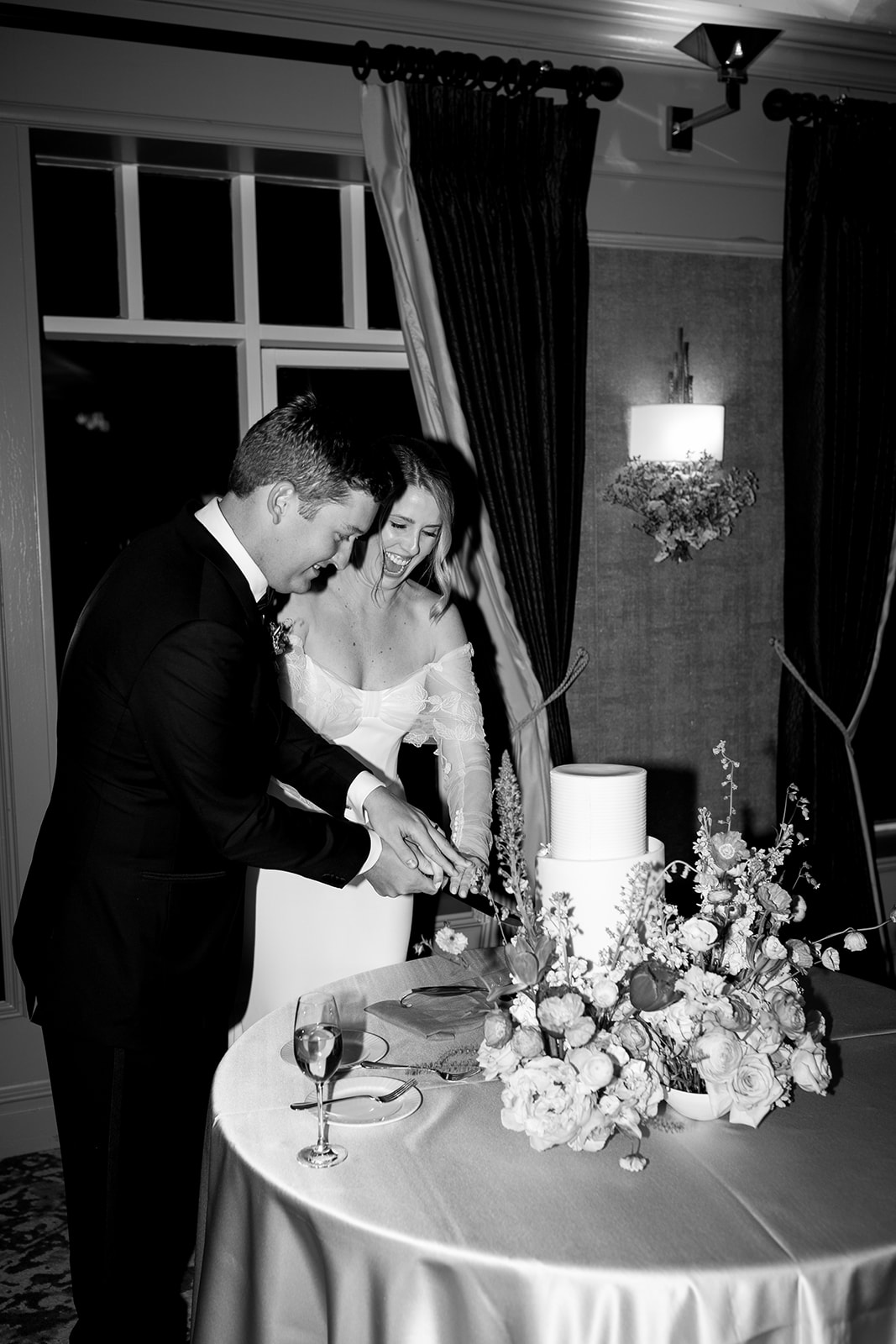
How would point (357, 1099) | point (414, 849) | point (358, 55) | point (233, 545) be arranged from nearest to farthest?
point (357, 1099)
point (233, 545)
point (414, 849)
point (358, 55)

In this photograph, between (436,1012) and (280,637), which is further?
(280,637)

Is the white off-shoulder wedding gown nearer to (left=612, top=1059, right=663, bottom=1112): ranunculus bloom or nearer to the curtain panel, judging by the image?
the curtain panel

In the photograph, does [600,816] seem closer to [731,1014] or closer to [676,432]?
[731,1014]

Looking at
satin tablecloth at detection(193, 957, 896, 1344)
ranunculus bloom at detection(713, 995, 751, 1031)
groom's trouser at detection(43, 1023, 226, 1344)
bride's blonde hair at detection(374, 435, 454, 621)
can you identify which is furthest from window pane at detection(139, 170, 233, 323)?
ranunculus bloom at detection(713, 995, 751, 1031)

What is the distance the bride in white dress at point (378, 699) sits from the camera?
2.81 metres

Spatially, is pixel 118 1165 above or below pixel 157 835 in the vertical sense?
below

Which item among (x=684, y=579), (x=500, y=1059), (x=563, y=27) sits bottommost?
(x=500, y=1059)

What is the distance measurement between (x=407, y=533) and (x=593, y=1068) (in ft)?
5.31

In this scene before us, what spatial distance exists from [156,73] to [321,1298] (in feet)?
10.7

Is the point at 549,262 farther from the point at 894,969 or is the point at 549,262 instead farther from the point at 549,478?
the point at 894,969

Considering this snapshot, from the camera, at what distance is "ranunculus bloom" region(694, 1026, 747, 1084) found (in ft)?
5.08

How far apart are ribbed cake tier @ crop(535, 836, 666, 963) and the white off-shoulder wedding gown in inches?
36.6

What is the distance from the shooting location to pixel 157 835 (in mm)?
2074

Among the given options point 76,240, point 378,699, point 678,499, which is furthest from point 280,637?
point 678,499
